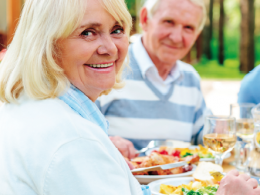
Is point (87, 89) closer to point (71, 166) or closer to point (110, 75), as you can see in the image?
point (110, 75)

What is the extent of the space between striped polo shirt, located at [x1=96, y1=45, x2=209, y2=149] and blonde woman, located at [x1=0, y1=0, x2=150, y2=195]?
1.21m

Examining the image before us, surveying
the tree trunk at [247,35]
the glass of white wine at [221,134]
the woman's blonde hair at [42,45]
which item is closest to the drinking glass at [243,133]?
the glass of white wine at [221,134]

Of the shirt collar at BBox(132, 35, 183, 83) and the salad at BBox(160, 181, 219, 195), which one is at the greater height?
the shirt collar at BBox(132, 35, 183, 83)

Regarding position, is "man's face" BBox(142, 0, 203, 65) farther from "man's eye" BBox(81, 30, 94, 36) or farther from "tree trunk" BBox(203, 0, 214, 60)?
"tree trunk" BBox(203, 0, 214, 60)

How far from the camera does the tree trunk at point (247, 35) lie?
1367cm

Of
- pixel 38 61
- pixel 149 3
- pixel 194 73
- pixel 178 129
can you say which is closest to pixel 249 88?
pixel 194 73

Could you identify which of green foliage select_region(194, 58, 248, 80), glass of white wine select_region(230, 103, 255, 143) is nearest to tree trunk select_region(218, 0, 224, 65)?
green foliage select_region(194, 58, 248, 80)

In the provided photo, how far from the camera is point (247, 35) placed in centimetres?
1410

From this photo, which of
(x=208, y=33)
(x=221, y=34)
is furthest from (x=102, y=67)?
(x=208, y=33)

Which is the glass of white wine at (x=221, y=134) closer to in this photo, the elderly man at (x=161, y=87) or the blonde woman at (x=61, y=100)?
the blonde woman at (x=61, y=100)

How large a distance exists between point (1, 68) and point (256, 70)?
2162 millimetres

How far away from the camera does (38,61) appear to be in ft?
3.68

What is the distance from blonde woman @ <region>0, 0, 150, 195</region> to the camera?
3.09 feet

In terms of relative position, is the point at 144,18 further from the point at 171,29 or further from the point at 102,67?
the point at 102,67
